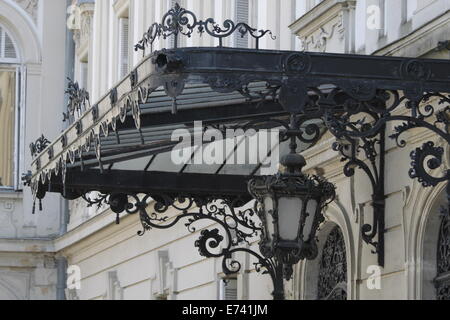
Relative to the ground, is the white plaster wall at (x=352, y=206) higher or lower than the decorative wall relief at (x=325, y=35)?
lower

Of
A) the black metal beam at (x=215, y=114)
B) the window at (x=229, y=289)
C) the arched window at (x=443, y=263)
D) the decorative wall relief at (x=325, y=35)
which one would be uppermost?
the decorative wall relief at (x=325, y=35)

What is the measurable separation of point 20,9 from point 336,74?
2003 cm

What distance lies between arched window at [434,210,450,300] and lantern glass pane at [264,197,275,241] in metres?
1.79

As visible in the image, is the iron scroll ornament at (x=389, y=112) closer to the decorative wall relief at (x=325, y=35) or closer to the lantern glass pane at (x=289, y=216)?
the lantern glass pane at (x=289, y=216)

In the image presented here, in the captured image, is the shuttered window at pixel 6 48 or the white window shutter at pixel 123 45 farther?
the shuttered window at pixel 6 48

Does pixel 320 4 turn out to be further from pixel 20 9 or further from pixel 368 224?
pixel 20 9

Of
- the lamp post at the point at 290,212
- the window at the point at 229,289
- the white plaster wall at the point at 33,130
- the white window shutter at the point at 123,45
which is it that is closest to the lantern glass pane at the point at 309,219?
the lamp post at the point at 290,212

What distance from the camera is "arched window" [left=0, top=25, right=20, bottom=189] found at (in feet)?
95.2

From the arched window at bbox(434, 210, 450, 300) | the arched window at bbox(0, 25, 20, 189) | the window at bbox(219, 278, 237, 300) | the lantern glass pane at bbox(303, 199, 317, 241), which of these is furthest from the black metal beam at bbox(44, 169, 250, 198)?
the arched window at bbox(0, 25, 20, 189)

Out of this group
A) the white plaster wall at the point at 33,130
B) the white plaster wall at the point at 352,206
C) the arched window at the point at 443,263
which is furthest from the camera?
the white plaster wall at the point at 33,130

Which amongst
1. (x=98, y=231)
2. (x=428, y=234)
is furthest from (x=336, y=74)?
(x=98, y=231)

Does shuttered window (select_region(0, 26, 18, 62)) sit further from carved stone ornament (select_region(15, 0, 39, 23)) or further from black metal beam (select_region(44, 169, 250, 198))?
black metal beam (select_region(44, 169, 250, 198))

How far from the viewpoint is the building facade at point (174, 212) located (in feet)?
39.0

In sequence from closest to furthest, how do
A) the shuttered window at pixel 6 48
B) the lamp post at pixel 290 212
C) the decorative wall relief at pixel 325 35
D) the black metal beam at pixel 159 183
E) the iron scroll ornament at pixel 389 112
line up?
Answer: the iron scroll ornament at pixel 389 112
the lamp post at pixel 290 212
the decorative wall relief at pixel 325 35
the black metal beam at pixel 159 183
the shuttered window at pixel 6 48
